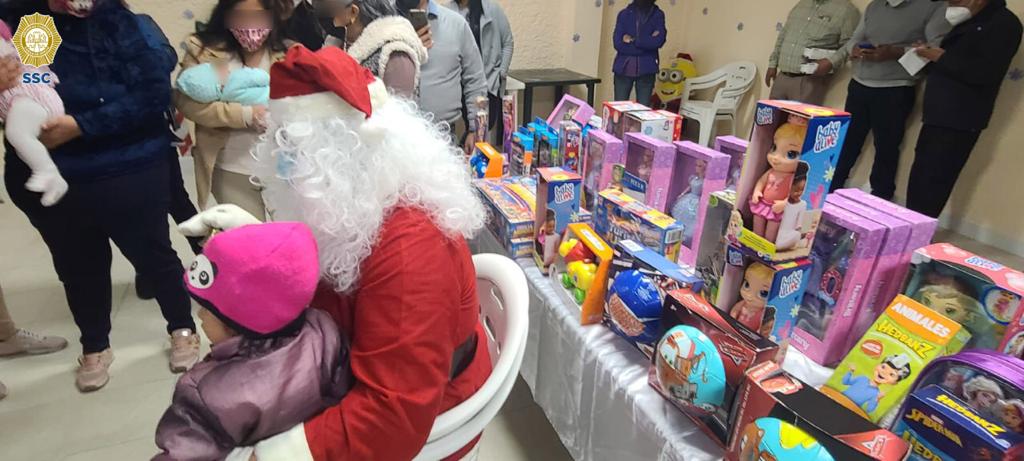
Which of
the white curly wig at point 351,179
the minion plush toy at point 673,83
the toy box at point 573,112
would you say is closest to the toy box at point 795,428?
the white curly wig at point 351,179

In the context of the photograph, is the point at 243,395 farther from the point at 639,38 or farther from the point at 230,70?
the point at 639,38

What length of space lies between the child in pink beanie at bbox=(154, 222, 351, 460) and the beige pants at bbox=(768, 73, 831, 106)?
13.9ft

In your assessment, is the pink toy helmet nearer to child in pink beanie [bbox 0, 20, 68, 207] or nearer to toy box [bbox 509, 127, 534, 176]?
child in pink beanie [bbox 0, 20, 68, 207]

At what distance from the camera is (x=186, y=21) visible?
161 inches

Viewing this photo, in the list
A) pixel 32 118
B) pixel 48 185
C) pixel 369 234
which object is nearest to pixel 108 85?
pixel 32 118

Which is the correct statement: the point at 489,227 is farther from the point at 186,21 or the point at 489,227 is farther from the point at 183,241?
the point at 186,21

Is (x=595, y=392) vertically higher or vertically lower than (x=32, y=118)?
lower

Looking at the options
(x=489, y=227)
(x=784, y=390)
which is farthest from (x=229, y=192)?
(x=784, y=390)

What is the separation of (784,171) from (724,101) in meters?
4.42

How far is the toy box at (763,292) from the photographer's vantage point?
1046 millimetres

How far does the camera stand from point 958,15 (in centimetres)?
283

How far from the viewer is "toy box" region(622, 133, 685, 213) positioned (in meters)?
1.43

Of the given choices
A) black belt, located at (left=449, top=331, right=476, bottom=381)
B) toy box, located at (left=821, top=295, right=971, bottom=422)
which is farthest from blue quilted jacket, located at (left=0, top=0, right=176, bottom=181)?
toy box, located at (left=821, top=295, right=971, bottom=422)

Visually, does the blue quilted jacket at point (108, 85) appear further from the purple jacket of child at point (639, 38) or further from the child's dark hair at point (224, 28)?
the purple jacket of child at point (639, 38)
